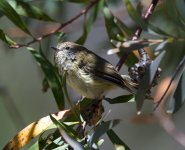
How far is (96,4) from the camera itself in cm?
174

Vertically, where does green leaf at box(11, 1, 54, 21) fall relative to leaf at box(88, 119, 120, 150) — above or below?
above

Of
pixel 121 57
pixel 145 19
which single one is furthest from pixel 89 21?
pixel 145 19

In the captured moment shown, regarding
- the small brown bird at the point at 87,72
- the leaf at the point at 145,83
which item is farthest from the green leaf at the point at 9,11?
the leaf at the point at 145,83

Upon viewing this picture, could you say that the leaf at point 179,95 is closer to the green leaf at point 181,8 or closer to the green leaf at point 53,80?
the green leaf at point 181,8

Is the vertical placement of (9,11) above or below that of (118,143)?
above

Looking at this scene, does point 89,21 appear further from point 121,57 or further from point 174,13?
point 174,13

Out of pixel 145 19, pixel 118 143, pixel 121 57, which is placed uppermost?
pixel 145 19

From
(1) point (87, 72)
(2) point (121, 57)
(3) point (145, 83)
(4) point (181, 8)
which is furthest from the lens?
(1) point (87, 72)

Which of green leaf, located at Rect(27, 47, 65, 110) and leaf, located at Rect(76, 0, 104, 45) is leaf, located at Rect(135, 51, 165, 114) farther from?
leaf, located at Rect(76, 0, 104, 45)

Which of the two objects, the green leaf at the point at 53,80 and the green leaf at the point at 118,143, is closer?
the green leaf at the point at 118,143

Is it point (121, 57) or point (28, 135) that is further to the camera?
point (121, 57)

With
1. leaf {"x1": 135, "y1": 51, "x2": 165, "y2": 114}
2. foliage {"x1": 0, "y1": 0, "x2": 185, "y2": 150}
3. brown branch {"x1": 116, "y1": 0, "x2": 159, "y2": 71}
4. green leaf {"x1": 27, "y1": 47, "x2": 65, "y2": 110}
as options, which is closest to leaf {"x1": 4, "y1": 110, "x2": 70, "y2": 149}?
foliage {"x1": 0, "y1": 0, "x2": 185, "y2": 150}

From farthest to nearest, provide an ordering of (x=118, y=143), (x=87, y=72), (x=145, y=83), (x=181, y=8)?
(x=87, y=72) → (x=118, y=143) → (x=181, y=8) → (x=145, y=83)

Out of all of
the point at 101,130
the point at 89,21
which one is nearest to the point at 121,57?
the point at 89,21
